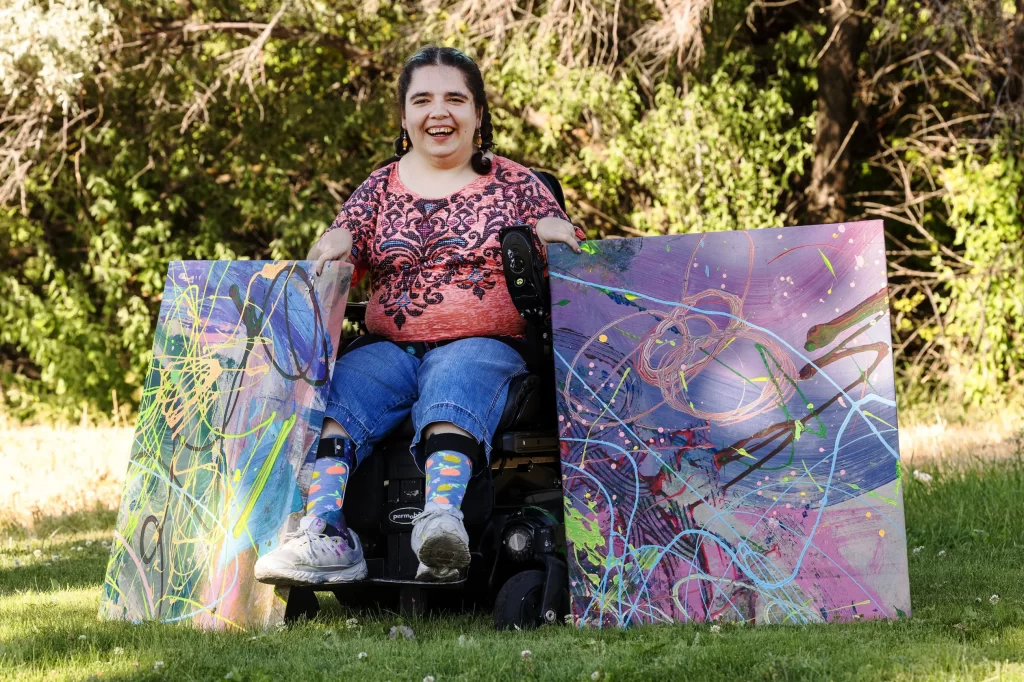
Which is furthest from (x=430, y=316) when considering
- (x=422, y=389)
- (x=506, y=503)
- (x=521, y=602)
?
(x=521, y=602)

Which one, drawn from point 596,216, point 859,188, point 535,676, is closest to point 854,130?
point 859,188

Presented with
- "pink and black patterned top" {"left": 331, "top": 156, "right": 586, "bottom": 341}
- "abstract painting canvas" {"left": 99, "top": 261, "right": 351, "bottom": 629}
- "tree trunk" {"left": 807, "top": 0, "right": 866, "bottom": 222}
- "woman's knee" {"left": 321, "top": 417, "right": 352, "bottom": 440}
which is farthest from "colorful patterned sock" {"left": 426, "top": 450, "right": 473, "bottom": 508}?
"tree trunk" {"left": 807, "top": 0, "right": 866, "bottom": 222}

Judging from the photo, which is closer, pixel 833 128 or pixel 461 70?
pixel 461 70

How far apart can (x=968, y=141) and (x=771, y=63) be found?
5.31 ft

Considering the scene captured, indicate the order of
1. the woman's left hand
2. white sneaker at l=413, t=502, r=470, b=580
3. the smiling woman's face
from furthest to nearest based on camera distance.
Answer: the smiling woman's face, the woman's left hand, white sneaker at l=413, t=502, r=470, b=580

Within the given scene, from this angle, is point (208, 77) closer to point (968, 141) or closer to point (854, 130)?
point (854, 130)

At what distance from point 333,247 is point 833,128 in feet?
19.4

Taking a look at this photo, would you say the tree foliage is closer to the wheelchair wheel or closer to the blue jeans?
the blue jeans

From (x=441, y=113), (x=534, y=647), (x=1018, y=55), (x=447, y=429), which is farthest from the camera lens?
(x=1018, y=55)

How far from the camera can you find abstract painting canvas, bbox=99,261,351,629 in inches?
131

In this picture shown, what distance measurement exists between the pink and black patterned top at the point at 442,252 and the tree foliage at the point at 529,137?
13.9ft

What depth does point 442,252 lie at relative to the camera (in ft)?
12.0

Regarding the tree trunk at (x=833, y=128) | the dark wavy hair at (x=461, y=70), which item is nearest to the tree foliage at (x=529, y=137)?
the tree trunk at (x=833, y=128)

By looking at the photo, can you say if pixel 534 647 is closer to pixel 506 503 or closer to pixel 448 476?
pixel 448 476
